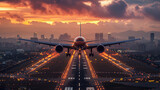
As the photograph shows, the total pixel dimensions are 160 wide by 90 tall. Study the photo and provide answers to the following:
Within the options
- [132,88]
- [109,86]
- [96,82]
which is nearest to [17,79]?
[96,82]

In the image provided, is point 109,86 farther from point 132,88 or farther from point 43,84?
point 43,84

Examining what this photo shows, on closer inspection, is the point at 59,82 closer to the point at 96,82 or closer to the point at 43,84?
the point at 43,84

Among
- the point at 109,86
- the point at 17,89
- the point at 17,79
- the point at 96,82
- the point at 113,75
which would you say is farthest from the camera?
the point at 113,75

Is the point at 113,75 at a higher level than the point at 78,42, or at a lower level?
lower

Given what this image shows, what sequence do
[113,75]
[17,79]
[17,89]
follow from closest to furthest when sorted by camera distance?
1. [17,89]
2. [17,79]
3. [113,75]

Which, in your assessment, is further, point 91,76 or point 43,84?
point 91,76

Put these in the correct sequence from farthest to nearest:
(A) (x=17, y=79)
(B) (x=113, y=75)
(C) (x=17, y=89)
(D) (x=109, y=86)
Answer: (B) (x=113, y=75) → (A) (x=17, y=79) → (D) (x=109, y=86) → (C) (x=17, y=89)

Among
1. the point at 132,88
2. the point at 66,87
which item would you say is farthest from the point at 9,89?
the point at 132,88

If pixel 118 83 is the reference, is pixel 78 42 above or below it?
above

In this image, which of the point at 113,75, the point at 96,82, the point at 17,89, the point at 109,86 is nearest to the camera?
the point at 17,89
